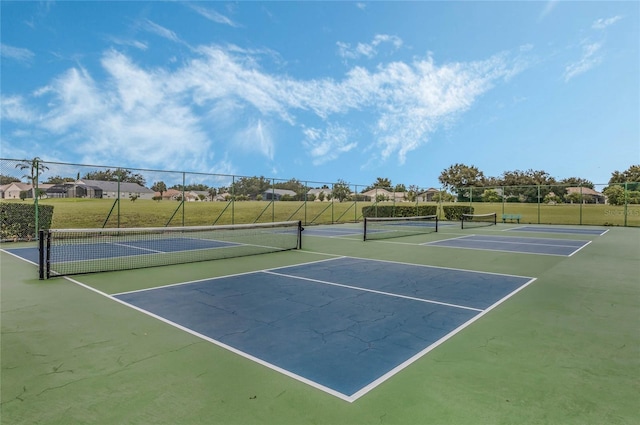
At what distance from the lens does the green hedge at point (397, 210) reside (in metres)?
27.9

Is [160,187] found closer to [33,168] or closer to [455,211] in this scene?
[33,168]

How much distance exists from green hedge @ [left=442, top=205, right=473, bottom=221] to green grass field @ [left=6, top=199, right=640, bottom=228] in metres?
2.38

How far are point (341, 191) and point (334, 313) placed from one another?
21.4 metres

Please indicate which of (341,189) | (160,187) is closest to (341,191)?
(341,189)

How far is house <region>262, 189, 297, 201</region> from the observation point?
70.1 feet

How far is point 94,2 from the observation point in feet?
70.0

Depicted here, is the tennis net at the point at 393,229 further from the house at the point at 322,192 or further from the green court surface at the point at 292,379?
the green court surface at the point at 292,379

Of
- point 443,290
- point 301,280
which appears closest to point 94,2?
point 301,280

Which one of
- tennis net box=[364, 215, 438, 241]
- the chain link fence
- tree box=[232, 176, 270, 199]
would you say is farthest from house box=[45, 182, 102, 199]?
tennis net box=[364, 215, 438, 241]

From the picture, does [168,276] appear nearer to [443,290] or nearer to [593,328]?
[443,290]

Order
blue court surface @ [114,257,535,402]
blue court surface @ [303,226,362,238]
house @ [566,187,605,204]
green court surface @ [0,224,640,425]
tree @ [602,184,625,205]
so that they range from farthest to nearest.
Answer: house @ [566,187,605,204] < tree @ [602,184,625,205] < blue court surface @ [303,226,362,238] < blue court surface @ [114,257,535,402] < green court surface @ [0,224,640,425]

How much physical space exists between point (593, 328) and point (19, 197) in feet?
54.6

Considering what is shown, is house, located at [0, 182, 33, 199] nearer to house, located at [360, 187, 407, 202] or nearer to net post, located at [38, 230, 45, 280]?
net post, located at [38, 230, 45, 280]

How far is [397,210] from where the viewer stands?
2861 cm
